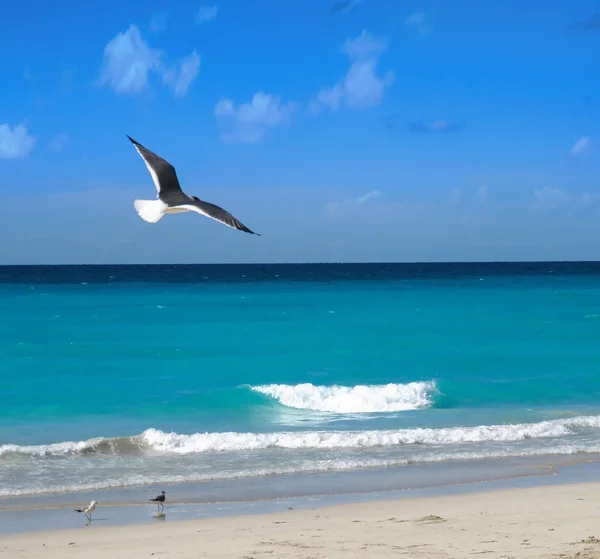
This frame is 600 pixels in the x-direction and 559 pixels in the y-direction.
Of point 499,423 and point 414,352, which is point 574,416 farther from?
point 414,352

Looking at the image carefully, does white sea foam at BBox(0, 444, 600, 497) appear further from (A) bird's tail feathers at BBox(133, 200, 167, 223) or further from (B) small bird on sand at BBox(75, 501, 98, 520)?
(A) bird's tail feathers at BBox(133, 200, 167, 223)

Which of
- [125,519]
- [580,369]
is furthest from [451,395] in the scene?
[125,519]

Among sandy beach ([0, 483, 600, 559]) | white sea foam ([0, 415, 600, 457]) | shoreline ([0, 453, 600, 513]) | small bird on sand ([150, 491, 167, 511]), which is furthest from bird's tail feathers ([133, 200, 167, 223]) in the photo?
white sea foam ([0, 415, 600, 457])

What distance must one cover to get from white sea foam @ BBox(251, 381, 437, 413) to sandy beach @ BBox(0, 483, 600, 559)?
872 centimetres

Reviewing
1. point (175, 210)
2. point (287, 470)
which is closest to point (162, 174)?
point (175, 210)

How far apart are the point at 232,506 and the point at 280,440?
396 centimetres

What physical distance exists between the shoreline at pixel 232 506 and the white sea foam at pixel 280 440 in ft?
8.90

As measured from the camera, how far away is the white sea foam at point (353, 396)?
61.3 feet

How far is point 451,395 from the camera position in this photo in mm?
19891

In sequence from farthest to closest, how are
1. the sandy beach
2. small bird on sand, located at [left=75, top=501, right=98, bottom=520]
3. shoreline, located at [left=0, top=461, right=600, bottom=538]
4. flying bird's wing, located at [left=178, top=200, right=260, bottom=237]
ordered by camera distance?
small bird on sand, located at [left=75, top=501, right=98, bottom=520], shoreline, located at [left=0, top=461, right=600, bottom=538], the sandy beach, flying bird's wing, located at [left=178, top=200, right=260, bottom=237]

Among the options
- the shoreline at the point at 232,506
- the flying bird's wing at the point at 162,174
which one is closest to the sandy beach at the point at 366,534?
the shoreline at the point at 232,506

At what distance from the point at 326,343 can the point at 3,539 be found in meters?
20.8

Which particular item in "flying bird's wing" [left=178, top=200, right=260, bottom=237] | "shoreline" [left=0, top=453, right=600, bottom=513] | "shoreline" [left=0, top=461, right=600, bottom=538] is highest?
"flying bird's wing" [left=178, top=200, right=260, bottom=237]

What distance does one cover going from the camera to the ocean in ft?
41.0
